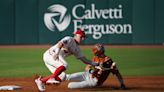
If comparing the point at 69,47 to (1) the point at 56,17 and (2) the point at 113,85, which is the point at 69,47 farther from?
(1) the point at 56,17

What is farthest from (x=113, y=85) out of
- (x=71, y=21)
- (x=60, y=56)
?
(x=71, y=21)

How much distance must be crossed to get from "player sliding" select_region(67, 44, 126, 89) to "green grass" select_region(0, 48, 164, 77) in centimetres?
294

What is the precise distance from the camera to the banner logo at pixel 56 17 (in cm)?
2439

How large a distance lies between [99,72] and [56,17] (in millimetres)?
14234

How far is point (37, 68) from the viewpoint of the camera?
49.5 ft

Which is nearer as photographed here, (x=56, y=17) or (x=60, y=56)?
(x=60, y=56)

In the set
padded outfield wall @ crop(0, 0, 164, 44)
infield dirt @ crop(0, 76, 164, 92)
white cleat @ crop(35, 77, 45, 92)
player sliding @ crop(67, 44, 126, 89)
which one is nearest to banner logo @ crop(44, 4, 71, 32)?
padded outfield wall @ crop(0, 0, 164, 44)

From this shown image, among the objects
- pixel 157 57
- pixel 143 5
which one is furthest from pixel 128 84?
pixel 143 5

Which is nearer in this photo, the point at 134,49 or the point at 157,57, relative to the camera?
the point at 157,57

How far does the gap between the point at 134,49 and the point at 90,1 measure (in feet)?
12.2

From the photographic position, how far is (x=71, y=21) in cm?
2438

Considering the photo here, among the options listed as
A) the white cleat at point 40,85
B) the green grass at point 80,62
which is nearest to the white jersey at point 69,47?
the white cleat at point 40,85

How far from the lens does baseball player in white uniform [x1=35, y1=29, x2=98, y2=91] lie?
983cm

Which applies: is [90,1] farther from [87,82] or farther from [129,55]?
[87,82]
